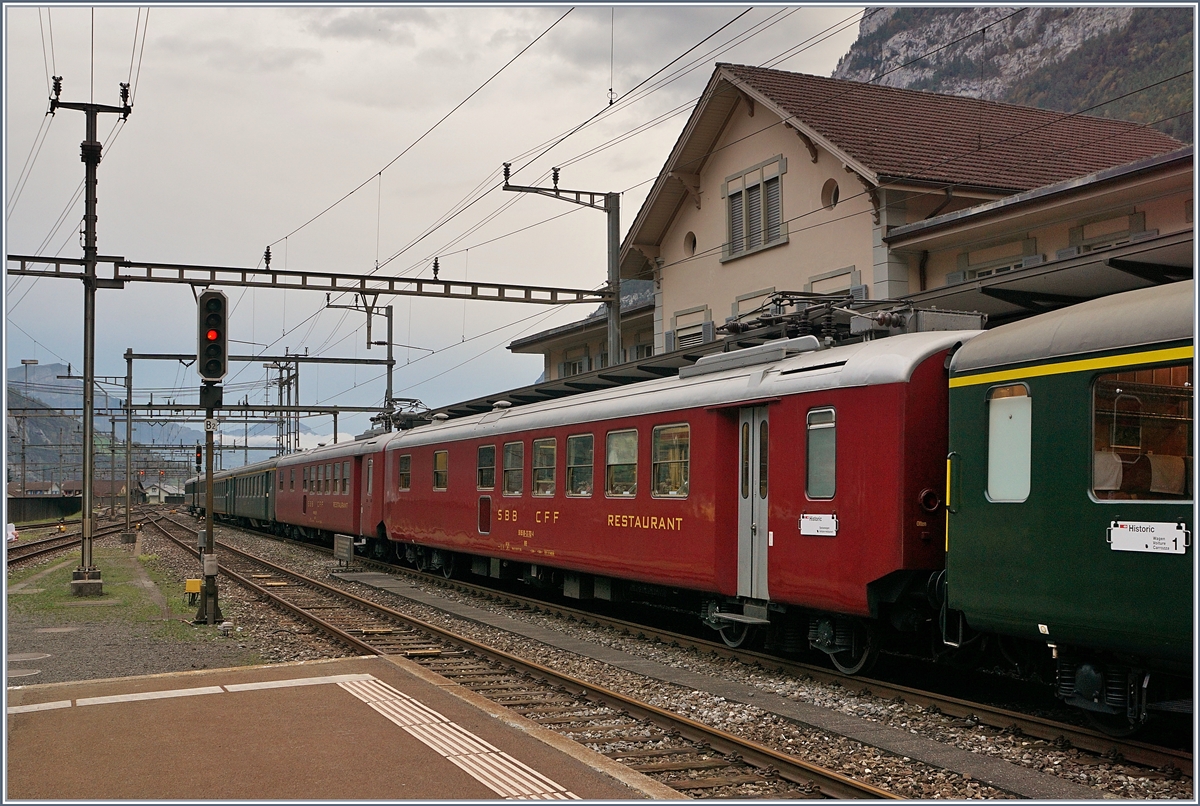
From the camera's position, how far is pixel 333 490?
29703 millimetres

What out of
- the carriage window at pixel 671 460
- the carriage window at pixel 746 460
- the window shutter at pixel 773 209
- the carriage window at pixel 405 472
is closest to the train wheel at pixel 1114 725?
the carriage window at pixel 746 460

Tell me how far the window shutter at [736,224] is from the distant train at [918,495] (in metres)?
8.19

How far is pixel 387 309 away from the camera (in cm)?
3734

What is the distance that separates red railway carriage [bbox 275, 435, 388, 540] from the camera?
25.9 meters

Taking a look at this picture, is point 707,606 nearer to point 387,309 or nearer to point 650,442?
point 650,442

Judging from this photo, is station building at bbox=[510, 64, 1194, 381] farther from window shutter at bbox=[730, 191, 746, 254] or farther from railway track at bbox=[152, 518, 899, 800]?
railway track at bbox=[152, 518, 899, 800]

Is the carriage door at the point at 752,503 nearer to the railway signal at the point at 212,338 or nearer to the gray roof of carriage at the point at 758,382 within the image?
the gray roof of carriage at the point at 758,382

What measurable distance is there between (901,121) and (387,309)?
65.6 feet

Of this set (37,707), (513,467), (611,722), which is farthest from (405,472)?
(611,722)

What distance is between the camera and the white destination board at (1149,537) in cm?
659

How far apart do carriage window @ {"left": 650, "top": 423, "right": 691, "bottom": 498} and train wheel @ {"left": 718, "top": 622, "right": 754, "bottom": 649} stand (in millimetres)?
1475

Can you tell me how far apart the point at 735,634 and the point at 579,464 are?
3.74m

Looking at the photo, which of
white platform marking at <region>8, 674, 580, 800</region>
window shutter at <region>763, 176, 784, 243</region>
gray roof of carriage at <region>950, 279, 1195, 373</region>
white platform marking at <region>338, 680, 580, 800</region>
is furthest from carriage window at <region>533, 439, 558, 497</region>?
gray roof of carriage at <region>950, 279, 1195, 373</region>

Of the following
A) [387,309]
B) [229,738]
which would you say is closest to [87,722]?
[229,738]
